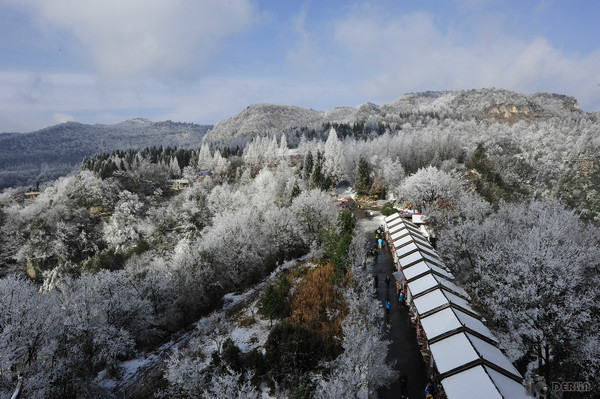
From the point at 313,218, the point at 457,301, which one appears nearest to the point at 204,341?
the point at 457,301

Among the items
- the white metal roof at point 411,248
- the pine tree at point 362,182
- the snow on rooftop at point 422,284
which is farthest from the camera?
the pine tree at point 362,182

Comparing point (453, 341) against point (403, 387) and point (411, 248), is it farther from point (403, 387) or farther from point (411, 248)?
point (411, 248)

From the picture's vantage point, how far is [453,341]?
13.1 meters

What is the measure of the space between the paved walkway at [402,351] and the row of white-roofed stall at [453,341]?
464 millimetres

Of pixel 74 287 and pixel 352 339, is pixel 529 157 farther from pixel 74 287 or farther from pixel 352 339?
pixel 74 287

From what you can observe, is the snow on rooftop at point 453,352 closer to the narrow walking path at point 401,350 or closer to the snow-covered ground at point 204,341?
the narrow walking path at point 401,350

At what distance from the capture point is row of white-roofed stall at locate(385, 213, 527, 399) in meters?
11.0

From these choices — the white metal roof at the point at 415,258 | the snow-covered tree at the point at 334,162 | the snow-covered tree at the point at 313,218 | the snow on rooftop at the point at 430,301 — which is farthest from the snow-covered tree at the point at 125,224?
the snow on rooftop at the point at 430,301

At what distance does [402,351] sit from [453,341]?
3.51 meters

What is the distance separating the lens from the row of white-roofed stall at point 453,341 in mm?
11023

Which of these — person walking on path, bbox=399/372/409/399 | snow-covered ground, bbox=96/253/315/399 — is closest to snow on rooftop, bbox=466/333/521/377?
person walking on path, bbox=399/372/409/399

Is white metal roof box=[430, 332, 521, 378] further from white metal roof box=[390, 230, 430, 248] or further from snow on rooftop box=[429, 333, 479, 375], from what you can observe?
white metal roof box=[390, 230, 430, 248]

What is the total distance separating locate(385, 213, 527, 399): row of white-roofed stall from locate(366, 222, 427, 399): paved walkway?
464 millimetres

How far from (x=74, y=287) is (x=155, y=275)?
250 inches
